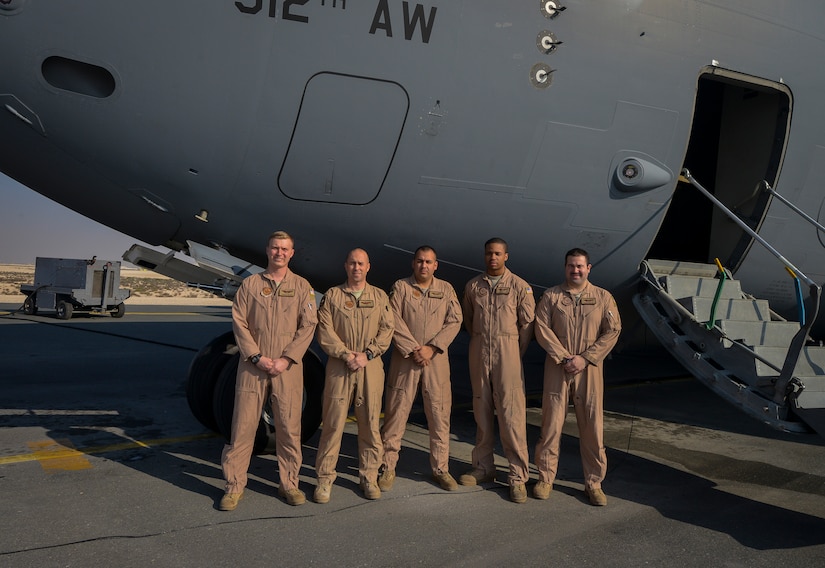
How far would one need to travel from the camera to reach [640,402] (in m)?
8.99

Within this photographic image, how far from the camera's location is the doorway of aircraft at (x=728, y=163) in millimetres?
5922

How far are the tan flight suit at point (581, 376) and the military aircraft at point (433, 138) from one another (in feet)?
2.87

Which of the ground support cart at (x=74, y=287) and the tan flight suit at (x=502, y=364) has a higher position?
the tan flight suit at (x=502, y=364)

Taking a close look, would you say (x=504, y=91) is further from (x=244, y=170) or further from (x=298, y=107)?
(x=244, y=170)

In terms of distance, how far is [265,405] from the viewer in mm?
5586

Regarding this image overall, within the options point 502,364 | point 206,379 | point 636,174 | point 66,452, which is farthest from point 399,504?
point 636,174

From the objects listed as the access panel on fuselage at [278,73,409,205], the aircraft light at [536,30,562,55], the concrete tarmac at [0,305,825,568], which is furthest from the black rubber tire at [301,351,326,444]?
the aircraft light at [536,30,562,55]

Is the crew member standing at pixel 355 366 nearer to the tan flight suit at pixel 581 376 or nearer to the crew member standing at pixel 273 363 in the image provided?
the crew member standing at pixel 273 363

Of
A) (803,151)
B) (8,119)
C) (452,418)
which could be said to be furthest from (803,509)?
(8,119)

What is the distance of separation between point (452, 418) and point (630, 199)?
324 centimetres

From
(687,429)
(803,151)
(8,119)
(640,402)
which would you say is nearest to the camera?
(8,119)

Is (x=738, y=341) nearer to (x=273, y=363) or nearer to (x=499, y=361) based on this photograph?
(x=499, y=361)

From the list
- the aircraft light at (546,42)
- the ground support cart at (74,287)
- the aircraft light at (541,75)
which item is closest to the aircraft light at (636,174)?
the aircraft light at (541,75)

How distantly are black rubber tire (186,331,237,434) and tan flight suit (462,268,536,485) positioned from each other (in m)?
2.24
